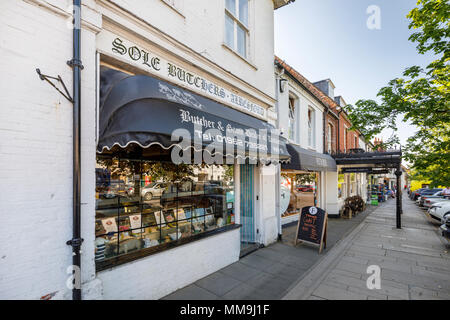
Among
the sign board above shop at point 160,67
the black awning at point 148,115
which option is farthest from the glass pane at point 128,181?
the sign board above shop at point 160,67

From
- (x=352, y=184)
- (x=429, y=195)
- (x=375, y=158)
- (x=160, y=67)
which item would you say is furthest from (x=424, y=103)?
(x=429, y=195)

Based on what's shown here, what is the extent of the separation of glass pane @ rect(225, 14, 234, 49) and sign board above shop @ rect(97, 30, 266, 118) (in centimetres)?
140

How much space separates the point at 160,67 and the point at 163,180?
2.12 metres

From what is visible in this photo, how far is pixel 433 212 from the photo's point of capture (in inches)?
493

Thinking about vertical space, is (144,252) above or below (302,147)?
below

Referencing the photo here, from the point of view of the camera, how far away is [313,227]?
6914 millimetres

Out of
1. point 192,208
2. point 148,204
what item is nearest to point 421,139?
point 192,208

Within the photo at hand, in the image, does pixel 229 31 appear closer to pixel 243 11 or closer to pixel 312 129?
pixel 243 11

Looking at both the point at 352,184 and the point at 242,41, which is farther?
the point at 352,184

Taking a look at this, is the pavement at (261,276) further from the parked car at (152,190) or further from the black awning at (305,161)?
the black awning at (305,161)

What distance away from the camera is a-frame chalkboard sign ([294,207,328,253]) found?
6.75 metres

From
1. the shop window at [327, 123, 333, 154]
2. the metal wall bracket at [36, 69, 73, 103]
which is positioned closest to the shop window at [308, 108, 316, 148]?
the shop window at [327, 123, 333, 154]

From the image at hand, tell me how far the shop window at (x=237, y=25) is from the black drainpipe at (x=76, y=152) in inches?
148
